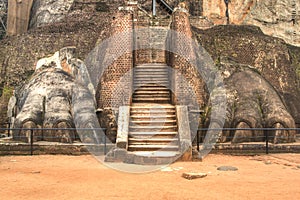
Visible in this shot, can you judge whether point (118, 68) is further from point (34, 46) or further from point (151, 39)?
point (34, 46)

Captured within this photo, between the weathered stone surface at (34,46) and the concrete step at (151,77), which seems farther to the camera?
the weathered stone surface at (34,46)

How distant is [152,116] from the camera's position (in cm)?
945

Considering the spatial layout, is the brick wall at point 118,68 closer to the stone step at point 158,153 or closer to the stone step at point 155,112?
the stone step at point 155,112

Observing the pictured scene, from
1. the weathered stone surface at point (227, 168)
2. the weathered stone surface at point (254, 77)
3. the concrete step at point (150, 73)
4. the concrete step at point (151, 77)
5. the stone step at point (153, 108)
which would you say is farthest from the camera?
the concrete step at point (150, 73)

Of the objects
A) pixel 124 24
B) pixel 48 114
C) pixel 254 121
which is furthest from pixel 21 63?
pixel 254 121

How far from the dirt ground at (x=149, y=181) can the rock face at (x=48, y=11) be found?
11.0m

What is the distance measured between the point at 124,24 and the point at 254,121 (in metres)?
4.69

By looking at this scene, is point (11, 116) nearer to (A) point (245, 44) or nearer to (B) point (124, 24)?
(B) point (124, 24)

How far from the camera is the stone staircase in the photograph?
8.42m

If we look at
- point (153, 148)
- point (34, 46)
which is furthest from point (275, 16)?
point (153, 148)

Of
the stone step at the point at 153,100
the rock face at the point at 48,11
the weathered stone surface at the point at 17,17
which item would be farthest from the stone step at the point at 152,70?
the weathered stone surface at the point at 17,17

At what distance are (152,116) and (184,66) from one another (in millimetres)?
1754

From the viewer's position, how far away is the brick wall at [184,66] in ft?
32.2

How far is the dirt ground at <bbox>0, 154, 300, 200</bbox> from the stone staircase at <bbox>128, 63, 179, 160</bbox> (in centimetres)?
84
